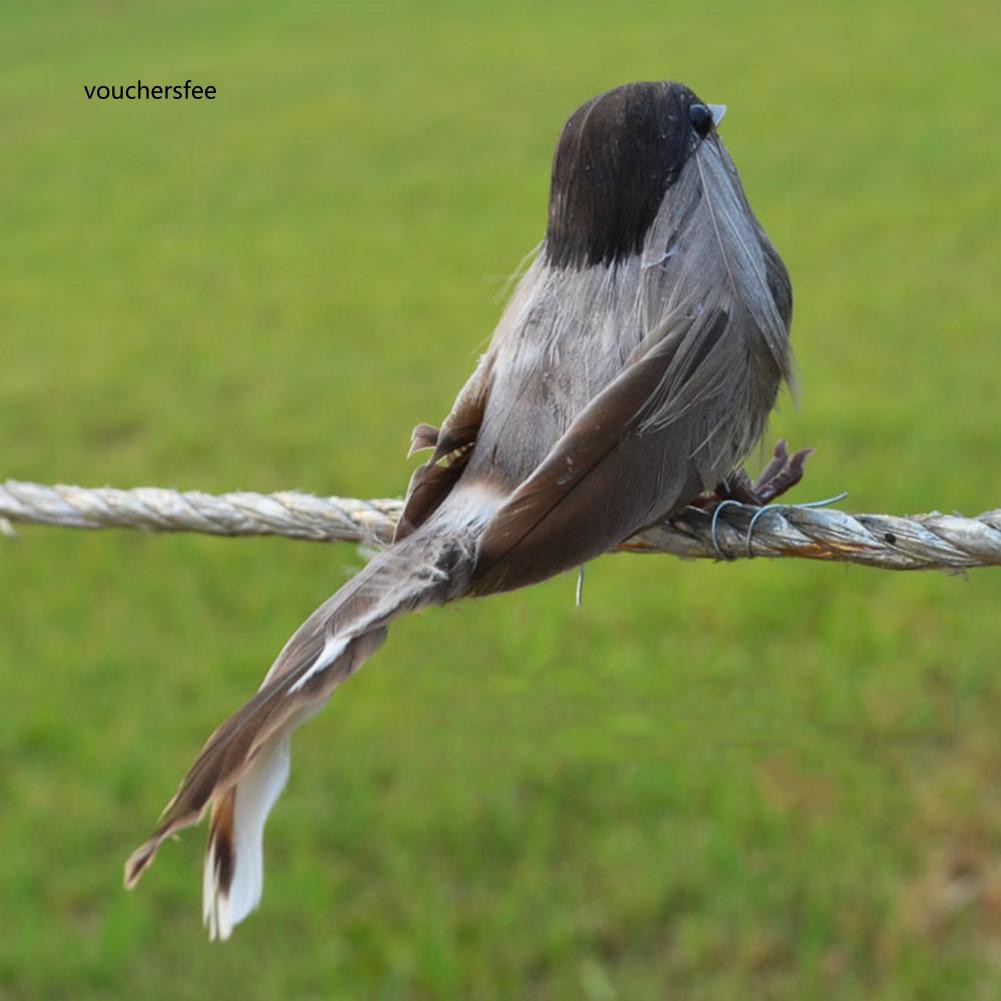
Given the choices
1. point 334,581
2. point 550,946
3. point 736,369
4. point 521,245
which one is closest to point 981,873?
point 550,946

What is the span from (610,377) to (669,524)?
20cm

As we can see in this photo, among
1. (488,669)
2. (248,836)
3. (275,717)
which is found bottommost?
(488,669)

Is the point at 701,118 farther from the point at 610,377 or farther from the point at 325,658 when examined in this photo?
the point at 325,658

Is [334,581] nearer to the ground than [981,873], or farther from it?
farther from it

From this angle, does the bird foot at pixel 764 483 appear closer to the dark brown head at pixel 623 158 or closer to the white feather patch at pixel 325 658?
the dark brown head at pixel 623 158

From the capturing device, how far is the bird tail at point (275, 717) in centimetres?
128

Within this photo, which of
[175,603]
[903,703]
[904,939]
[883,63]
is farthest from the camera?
[883,63]

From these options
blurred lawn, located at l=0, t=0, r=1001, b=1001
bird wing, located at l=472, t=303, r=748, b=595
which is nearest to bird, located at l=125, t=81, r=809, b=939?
bird wing, located at l=472, t=303, r=748, b=595

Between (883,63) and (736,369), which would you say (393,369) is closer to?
(736,369)

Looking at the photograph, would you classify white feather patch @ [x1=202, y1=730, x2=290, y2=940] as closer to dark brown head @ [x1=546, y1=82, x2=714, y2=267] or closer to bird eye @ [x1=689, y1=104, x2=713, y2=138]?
dark brown head @ [x1=546, y1=82, x2=714, y2=267]

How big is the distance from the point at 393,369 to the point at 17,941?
13.6ft

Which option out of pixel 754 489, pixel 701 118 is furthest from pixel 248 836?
pixel 701 118

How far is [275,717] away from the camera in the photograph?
1301 mm

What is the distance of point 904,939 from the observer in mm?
2781
